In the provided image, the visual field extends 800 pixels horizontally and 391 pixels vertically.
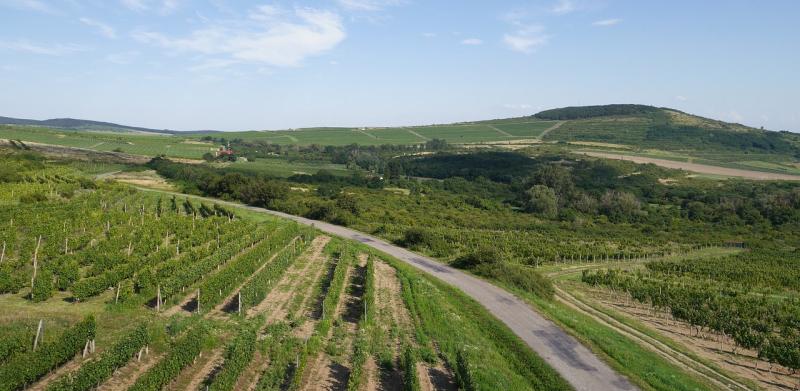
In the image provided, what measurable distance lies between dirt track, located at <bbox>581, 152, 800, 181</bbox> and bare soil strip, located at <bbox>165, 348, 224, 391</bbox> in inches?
6060

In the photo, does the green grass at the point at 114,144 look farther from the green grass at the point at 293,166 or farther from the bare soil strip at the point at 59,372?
the bare soil strip at the point at 59,372

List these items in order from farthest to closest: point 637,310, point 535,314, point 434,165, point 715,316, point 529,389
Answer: point 434,165
point 637,310
point 715,316
point 535,314
point 529,389

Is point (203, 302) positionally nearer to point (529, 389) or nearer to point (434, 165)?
point (529, 389)

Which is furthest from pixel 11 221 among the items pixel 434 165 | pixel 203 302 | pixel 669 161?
pixel 669 161

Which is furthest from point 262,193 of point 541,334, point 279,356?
point 279,356

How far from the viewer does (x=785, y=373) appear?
91.5 feet

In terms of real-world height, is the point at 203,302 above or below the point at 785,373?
above

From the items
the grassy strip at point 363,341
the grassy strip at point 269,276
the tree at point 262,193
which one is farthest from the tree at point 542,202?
the grassy strip at point 363,341

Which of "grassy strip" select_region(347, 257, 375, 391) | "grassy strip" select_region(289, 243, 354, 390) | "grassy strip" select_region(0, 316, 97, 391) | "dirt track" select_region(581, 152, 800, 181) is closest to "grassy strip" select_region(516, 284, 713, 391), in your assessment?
"grassy strip" select_region(347, 257, 375, 391)

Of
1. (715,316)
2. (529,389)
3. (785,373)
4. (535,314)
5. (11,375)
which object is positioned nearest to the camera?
(11,375)

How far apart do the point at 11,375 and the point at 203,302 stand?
12.0 metres

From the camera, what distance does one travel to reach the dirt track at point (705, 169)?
472 ft

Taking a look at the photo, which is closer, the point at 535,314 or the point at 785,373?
the point at 785,373

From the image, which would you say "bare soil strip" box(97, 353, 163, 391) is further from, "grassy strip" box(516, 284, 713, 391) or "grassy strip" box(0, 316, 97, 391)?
"grassy strip" box(516, 284, 713, 391)
